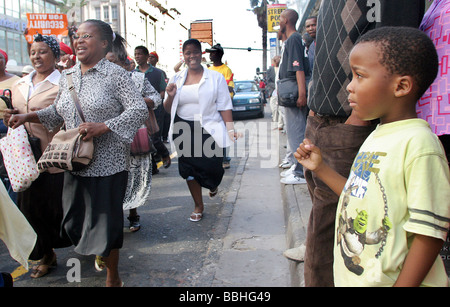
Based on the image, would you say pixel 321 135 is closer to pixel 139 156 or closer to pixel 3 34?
pixel 139 156

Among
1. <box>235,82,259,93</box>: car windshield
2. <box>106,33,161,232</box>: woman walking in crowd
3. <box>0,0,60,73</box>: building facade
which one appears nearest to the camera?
<box>106,33,161,232</box>: woman walking in crowd

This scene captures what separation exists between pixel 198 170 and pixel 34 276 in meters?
2.07

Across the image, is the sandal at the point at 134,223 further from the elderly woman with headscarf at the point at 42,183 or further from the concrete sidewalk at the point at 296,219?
the concrete sidewalk at the point at 296,219

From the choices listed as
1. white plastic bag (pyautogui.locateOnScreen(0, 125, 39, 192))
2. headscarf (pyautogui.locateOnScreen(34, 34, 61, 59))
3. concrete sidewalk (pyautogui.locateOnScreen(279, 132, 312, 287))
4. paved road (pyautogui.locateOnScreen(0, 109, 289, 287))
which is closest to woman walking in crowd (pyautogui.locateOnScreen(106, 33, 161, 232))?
paved road (pyautogui.locateOnScreen(0, 109, 289, 287))

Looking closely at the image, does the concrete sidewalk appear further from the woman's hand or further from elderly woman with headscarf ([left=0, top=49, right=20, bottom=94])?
elderly woman with headscarf ([left=0, top=49, right=20, bottom=94])

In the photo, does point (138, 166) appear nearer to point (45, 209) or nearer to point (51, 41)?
point (45, 209)

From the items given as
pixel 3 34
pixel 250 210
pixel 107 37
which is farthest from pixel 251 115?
pixel 3 34

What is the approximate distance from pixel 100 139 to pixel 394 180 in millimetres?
2257

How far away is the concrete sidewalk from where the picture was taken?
125 inches

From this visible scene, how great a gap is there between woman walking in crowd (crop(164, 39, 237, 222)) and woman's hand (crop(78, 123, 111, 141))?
6.42 feet

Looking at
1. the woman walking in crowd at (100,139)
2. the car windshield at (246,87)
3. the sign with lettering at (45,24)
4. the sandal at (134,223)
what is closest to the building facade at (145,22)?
the car windshield at (246,87)

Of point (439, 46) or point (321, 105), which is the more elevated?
point (439, 46)

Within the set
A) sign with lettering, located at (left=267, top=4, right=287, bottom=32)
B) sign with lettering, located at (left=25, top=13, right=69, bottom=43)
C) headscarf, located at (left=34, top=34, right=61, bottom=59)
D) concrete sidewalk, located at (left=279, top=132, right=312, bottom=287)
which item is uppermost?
sign with lettering, located at (left=267, top=4, right=287, bottom=32)

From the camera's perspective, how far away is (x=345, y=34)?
2.24 meters
